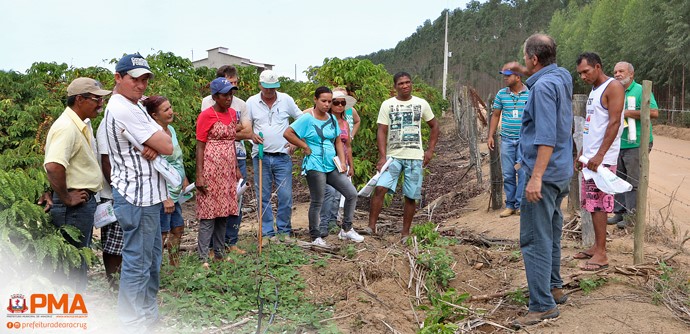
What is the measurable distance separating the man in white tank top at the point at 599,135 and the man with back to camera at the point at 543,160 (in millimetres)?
1079

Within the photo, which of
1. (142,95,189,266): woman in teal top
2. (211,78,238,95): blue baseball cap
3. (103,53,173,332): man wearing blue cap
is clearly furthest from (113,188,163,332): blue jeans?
(211,78,238,95): blue baseball cap

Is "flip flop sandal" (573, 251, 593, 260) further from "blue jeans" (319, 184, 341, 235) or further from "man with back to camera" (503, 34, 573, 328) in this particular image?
"blue jeans" (319, 184, 341, 235)

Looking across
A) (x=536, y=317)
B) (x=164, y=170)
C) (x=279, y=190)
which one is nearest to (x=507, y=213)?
(x=279, y=190)

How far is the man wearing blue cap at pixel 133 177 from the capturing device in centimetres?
374

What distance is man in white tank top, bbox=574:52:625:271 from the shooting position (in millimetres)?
4938

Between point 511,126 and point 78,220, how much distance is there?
520 centimetres

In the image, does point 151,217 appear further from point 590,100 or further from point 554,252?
point 590,100

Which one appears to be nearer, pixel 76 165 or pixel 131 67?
pixel 131 67

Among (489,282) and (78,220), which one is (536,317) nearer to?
(489,282)

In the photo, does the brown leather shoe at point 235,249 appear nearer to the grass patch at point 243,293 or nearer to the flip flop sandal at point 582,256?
the grass patch at point 243,293

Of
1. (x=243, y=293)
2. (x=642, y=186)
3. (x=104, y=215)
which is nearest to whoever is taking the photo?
(x=104, y=215)

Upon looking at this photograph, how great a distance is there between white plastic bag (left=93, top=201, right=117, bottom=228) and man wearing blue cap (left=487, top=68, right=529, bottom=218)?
4.86 meters

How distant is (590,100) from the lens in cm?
521

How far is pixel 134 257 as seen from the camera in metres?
3.78
